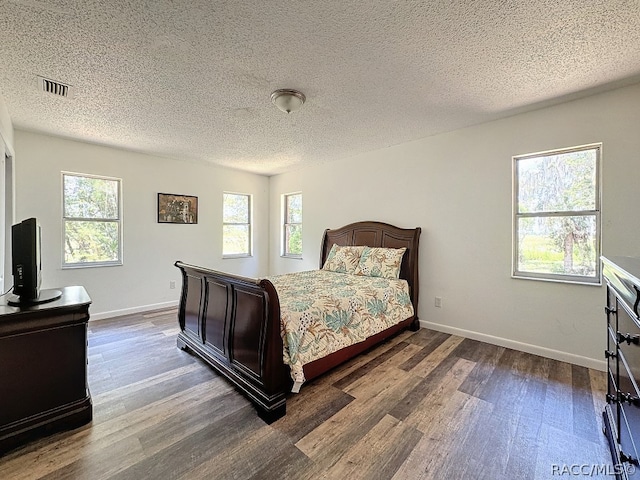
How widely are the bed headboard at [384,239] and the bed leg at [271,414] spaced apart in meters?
2.21

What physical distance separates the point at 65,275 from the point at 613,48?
585cm

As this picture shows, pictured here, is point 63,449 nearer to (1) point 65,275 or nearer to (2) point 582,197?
(1) point 65,275

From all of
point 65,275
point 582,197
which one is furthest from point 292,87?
point 65,275

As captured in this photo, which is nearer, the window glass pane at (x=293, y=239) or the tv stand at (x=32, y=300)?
the tv stand at (x=32, y=300)

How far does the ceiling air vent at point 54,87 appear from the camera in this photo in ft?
7.31

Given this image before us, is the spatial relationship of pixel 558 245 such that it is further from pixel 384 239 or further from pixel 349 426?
pixel 349 426

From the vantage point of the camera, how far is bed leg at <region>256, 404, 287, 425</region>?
1829mm

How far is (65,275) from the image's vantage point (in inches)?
144

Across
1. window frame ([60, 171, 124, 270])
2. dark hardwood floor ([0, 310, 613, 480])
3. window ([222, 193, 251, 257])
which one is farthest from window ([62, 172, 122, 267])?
dark hardwood floor ([0, 310, 613, 480])

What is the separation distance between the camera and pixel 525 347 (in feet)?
9.43

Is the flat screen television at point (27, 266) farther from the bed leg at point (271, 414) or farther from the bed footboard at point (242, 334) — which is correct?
the bed leg at point (271, 414)

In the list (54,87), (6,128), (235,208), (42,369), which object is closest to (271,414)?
(42,369)

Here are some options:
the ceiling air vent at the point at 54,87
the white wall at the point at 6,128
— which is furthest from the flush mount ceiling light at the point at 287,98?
the white wall at the point at 6,128

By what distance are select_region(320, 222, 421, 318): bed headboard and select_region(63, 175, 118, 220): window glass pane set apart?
10.6 ft
